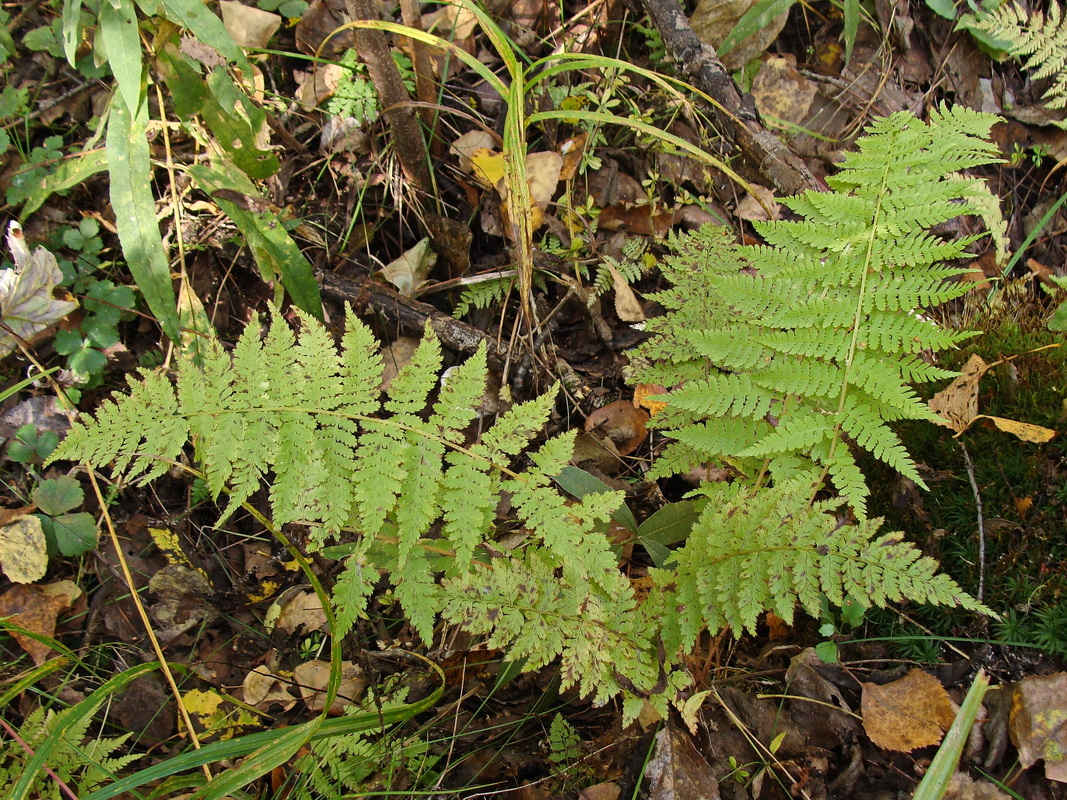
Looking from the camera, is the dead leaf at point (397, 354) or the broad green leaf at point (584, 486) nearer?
the broad green leaf at point (584, 486)

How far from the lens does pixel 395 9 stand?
3180 millimetres

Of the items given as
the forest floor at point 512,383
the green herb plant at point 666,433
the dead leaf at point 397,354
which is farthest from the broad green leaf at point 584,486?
the dead leaf at point 397,354

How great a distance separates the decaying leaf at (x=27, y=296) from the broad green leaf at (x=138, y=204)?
0.53m

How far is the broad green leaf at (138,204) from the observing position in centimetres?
255

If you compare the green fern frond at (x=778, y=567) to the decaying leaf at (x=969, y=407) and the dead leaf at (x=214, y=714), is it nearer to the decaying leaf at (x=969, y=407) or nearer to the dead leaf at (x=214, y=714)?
the decaying leaf at (x=969, y=407)

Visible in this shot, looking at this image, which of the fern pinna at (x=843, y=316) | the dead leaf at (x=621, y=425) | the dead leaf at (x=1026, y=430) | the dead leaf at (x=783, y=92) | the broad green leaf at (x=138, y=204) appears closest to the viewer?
the fern pinna at (x=843, y=316)

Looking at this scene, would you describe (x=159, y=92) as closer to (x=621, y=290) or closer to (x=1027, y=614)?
(x=621, y=290)

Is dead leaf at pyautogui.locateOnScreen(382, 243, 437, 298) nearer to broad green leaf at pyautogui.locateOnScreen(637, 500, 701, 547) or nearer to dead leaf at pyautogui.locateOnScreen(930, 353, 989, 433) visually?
broad green leaf at pyautogui.locateOnScreen(637, 500, 701, 547)

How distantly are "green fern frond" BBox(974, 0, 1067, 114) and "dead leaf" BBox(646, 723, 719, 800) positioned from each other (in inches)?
131

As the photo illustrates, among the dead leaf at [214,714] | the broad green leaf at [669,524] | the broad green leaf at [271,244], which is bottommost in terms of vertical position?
the dead leaf at [214,714]

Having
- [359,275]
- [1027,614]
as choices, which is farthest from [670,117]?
[1027,614]

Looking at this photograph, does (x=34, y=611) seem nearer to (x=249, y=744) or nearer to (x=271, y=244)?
(x=249, y=744)

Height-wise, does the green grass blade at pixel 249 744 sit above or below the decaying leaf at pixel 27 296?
below

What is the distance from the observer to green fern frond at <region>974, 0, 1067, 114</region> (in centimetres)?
318
